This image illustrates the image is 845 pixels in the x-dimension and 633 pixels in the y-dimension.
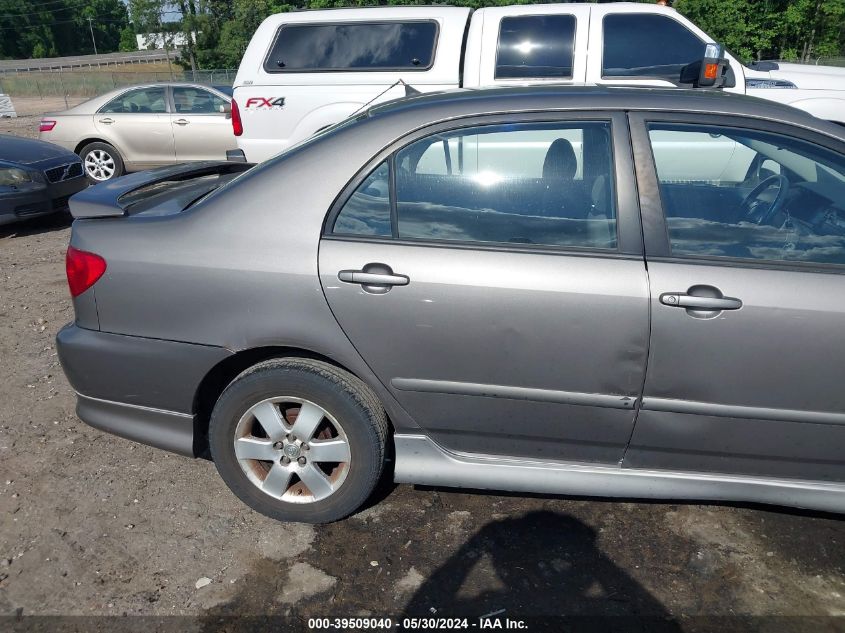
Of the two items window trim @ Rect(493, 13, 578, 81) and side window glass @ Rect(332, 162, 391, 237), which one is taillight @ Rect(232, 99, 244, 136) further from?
side window glass @ Rect(332, 162, 391, 237)

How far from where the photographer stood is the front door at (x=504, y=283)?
2369 millimetres

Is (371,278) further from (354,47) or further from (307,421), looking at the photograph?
(354,47)

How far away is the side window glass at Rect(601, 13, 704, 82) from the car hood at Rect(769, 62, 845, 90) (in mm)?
1068

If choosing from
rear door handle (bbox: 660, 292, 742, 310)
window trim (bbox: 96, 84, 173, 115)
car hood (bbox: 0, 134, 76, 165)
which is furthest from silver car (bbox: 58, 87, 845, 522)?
window trim (bbox: 96, 84, 173, 115)

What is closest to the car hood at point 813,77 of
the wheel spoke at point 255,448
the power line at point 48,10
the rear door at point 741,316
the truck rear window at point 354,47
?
the truck rear window at point 354,47

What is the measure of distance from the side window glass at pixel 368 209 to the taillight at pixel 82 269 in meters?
0.99

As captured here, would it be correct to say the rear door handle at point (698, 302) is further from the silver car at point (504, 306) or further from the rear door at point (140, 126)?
the rear door at point (140, 126)

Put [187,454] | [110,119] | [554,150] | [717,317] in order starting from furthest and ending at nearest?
1. [110,119]
2. [187,454]
3. [554,150]
4. [717,317]

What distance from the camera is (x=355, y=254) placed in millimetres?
2479

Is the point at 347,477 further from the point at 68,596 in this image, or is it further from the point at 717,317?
the point at 717,317

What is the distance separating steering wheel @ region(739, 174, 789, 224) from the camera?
2.56 m

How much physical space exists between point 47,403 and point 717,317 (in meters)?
3.48

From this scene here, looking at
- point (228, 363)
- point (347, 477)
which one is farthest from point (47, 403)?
point (347, 477)

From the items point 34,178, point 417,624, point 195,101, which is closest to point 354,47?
point 34,178
